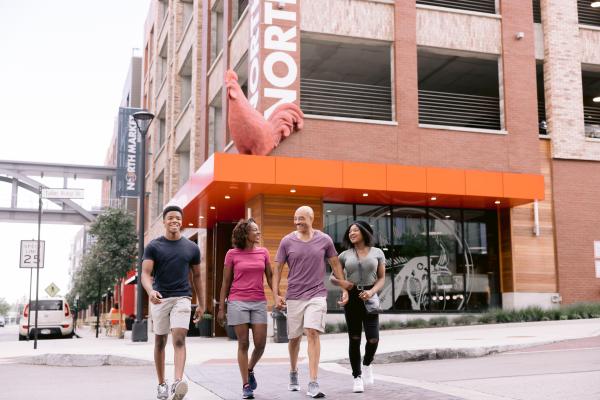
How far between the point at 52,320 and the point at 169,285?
23331 mm

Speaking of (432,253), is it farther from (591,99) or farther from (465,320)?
(591,99)

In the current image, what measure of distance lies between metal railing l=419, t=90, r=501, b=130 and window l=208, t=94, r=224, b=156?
7.52m

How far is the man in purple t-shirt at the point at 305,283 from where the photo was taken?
7.18 m

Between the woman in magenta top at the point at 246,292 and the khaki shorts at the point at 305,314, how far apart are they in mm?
281

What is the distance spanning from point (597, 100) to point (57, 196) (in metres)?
19.0

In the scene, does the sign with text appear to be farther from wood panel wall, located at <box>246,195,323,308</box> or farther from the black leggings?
the black leggings

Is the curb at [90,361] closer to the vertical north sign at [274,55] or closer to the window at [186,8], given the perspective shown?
the vertical north sign at [274,55]

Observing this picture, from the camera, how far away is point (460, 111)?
21969 millimetres

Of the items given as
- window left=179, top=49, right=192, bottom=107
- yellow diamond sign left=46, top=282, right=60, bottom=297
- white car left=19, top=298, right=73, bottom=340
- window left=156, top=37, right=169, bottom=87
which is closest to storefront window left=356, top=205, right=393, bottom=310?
white car left=19, top=298, right=73, bottom=340

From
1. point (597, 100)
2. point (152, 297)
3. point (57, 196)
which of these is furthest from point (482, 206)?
point (152, 297)

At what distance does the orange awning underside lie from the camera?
57.2ft

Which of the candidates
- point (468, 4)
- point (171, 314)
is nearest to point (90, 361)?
point (171, 314)

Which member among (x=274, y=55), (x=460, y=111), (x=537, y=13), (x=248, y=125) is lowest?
(x=248, y=125)

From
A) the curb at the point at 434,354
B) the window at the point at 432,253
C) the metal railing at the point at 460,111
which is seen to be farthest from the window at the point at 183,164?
the curb at the point at 434,354
